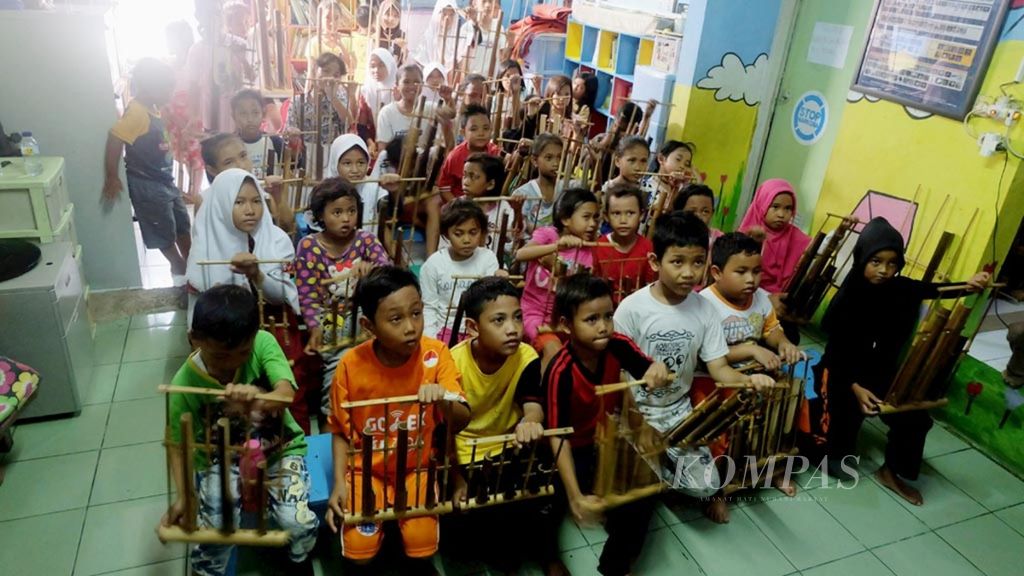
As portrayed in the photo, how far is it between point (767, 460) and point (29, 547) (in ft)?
7.73

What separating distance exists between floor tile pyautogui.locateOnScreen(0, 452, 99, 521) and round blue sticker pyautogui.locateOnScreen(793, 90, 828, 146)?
164 inches

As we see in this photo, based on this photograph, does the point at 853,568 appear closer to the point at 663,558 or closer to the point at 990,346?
the point at 663,558

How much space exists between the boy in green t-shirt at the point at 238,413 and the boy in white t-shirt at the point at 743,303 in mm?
1495

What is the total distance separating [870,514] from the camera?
2.55 m

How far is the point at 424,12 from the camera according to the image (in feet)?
23.4

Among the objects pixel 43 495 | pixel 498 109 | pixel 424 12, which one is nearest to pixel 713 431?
pixel 43 495

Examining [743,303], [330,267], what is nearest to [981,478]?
[743,303]

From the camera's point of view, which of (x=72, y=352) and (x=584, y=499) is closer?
(x=584, y=499)

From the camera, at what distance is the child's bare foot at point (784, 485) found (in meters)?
2.61

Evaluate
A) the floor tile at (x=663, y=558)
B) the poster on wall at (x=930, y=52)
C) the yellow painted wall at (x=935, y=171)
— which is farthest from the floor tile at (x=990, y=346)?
the floor tile at (x=663, y=558)

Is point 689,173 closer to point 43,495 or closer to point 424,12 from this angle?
point 43,495

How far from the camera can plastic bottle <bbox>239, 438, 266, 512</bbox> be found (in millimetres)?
1569

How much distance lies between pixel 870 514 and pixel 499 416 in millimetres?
1563

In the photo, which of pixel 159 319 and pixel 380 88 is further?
pixel 380 88
